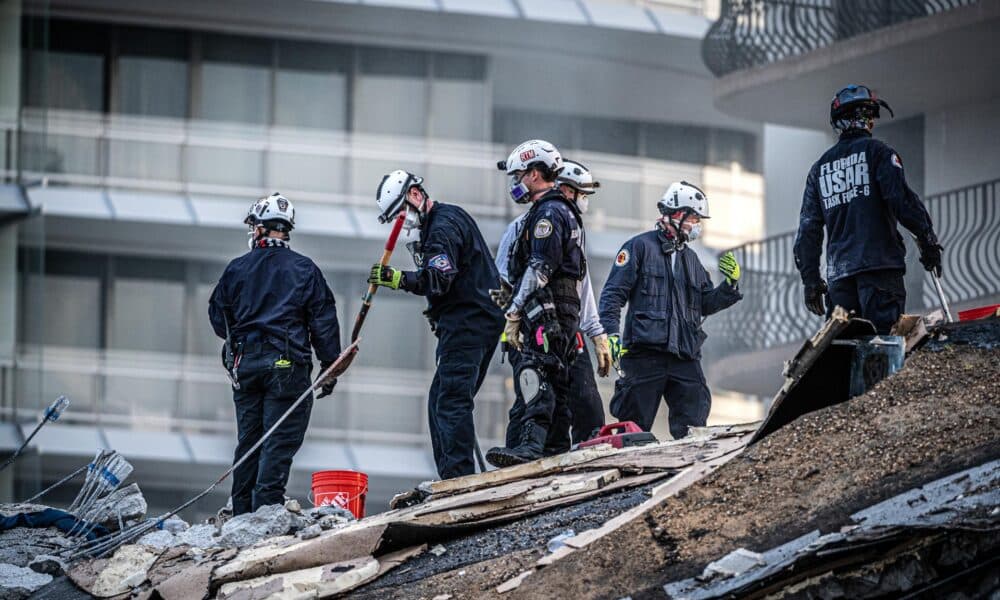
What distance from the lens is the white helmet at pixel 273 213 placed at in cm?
1170

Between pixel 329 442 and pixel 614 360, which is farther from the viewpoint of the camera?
pixel 329 442

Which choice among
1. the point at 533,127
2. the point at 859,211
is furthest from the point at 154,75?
the point at 859,211

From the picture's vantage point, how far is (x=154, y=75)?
26.5 meters

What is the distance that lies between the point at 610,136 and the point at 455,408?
1764 cm

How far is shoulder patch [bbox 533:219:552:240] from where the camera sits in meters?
10.7

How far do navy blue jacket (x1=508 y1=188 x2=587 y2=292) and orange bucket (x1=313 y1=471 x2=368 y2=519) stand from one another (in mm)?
1539

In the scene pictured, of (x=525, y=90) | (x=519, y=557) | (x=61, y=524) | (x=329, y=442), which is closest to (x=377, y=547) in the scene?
(x=519, y=557)

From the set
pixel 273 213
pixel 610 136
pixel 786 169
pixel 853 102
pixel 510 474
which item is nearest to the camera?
pixel 510 474

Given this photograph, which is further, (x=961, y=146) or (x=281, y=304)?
(x=961, y=146)

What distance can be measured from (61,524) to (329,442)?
15140mm

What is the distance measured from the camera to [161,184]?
1045 inches

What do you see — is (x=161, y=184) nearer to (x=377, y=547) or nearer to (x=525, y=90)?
(x=525, y=90)

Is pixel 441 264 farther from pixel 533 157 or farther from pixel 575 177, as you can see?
pixel 575 177

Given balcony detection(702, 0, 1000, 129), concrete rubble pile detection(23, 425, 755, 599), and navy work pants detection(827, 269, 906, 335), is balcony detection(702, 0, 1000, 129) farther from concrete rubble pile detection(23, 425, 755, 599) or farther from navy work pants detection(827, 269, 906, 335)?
concrete rubble pile detection(23, 425, 755, 599)
